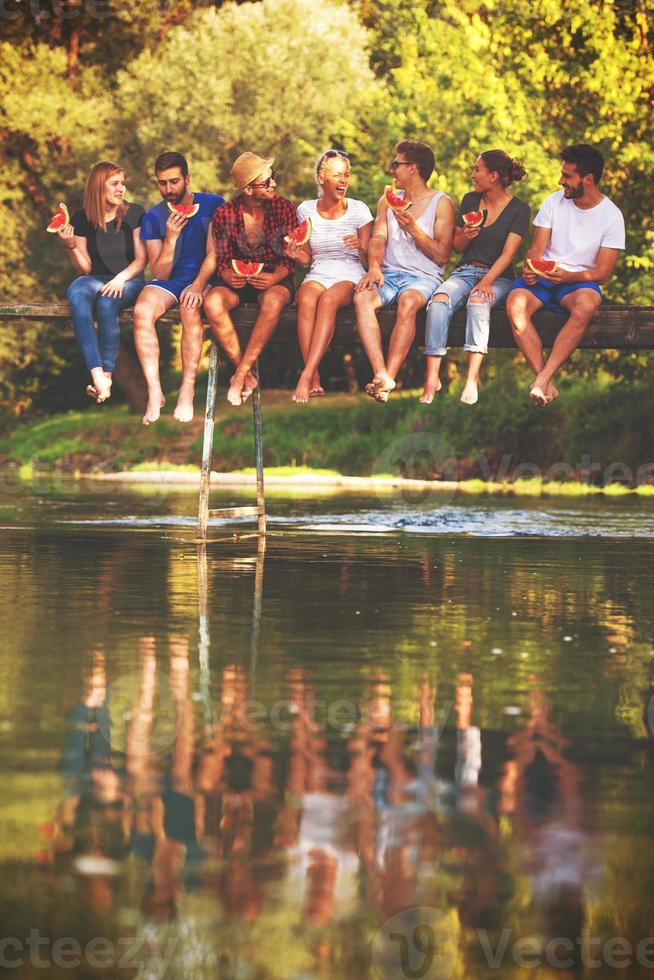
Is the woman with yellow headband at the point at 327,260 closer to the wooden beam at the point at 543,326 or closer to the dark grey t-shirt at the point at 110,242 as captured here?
the wooden beam at the point at 543,326

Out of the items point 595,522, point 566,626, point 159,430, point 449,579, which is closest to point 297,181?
point 159,430

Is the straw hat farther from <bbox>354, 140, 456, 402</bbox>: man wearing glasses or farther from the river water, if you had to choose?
the river water

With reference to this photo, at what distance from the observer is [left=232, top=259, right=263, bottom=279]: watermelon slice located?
20.4 metres

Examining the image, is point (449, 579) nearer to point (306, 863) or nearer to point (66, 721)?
point (66, 721)

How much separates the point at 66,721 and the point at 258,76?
4568cm

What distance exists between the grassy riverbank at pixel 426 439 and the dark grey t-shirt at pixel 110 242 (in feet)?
71.7

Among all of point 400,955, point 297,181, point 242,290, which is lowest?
point 400,955

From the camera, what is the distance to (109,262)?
69.3 feet

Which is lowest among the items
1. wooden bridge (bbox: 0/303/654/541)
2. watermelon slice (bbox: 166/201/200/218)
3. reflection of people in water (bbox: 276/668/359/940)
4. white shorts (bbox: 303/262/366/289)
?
reflection of people in water (bbox: 276/668/359/940)

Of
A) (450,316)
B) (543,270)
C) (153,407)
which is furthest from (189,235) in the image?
(543,270)

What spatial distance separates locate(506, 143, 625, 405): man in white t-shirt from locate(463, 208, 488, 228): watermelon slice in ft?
1.87

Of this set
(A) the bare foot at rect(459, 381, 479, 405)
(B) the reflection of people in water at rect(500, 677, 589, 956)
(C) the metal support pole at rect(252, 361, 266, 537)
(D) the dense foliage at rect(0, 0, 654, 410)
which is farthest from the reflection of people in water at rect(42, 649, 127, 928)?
(D) the dense foliage at rect(0, 0, 654, 410)

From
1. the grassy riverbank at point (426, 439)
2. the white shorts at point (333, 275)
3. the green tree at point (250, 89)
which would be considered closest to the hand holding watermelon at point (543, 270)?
the white shorts at point (333, 275)

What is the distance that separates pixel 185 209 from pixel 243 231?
0.77m
